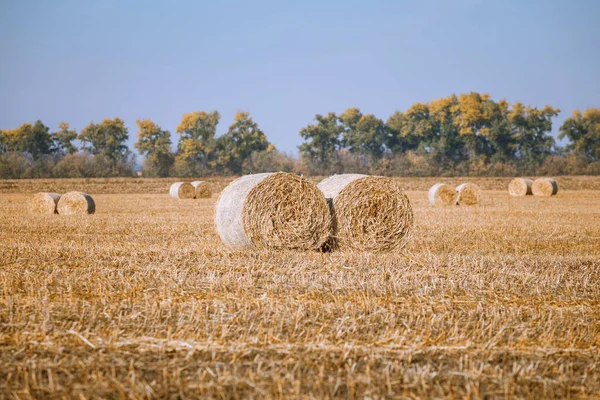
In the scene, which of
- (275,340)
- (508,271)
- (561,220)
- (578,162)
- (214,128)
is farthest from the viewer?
(214,128)

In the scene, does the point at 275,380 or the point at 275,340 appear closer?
the point at 275,380

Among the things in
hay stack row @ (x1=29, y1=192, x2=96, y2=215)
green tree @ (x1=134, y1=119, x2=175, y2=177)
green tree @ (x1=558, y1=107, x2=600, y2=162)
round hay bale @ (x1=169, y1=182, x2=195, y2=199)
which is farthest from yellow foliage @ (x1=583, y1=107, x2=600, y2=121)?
hay stack row @ (x1=29, y1=192, x2=96, y2=215)

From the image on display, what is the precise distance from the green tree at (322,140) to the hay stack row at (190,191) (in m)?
29.1

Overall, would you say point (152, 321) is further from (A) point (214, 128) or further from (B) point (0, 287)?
(A) point (214, 128)

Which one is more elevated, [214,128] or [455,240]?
[214,128]

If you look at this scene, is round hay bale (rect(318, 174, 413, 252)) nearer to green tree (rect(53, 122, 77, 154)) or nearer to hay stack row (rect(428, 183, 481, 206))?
hay stack row (rect(428, 183, 481, 206))

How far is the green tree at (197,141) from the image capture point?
61.2 meters

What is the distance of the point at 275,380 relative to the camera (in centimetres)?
383

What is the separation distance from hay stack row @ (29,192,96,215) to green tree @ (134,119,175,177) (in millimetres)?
40542

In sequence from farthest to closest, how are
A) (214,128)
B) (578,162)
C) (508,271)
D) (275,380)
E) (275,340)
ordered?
1. (214,128)
2. (578,162)
3. (508,271)
4. (275,340)
5. (275,380)

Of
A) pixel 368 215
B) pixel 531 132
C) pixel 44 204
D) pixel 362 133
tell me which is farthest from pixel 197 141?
pixel 368 215

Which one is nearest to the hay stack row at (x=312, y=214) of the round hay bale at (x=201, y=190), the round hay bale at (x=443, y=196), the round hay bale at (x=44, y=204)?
the round hay bale at (x=44, y=204)

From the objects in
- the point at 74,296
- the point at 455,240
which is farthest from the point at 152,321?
the point at 455,240

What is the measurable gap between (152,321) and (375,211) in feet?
18.1
